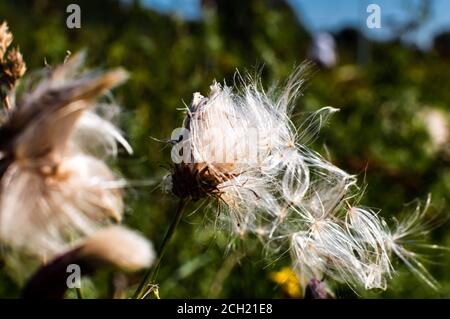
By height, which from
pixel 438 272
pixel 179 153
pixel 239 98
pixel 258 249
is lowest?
pixel 438 272

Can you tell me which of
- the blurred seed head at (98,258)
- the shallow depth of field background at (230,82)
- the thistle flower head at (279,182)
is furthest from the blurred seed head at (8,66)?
the shallow depth of field background at (230,82)

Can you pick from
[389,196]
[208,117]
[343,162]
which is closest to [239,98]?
[208,117]

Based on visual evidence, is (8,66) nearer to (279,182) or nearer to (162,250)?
(162,250)

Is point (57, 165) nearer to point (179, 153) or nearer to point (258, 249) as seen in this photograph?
point (179, 153)

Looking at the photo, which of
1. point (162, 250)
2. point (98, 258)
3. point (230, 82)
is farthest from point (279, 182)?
point (230, 82)

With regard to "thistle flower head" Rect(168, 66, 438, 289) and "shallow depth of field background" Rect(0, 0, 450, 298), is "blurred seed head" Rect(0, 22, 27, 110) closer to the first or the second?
"thistle flower head" Rect(168, 66, 438, 289)

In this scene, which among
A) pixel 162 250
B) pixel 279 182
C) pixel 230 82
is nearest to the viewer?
pixel 162 250
